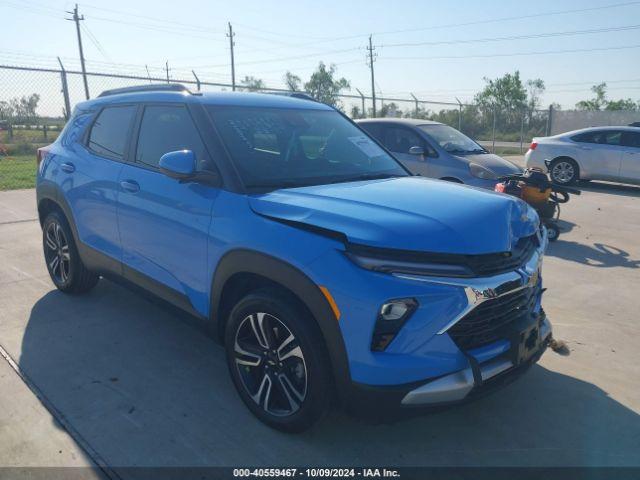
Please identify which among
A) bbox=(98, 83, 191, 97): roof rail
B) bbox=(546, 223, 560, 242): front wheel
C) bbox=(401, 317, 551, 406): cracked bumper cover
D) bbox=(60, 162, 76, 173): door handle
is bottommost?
bbox=(546, 223, 560, 242): front wheel

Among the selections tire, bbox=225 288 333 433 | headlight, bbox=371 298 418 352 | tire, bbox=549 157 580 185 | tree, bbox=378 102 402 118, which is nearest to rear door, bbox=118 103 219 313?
tire, bbox=225 288 333 433

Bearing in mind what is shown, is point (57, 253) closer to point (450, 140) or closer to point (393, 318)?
point (393, 318)

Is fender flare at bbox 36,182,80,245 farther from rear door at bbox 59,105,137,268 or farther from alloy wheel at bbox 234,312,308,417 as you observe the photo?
alloy wheel at bbox 234,312,308,417

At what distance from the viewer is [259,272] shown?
9.08 feet

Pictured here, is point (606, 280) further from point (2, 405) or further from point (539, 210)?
point (2, 405)

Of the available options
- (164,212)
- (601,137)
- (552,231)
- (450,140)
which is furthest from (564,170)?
(164,212)

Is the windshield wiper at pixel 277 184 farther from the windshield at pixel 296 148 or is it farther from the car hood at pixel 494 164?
the car hood at pixel 494 164

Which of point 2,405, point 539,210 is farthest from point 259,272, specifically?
point 539,210

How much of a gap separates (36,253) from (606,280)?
646 centimetres

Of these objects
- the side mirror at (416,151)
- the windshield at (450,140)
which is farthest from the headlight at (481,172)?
the side mirror at (416,151)

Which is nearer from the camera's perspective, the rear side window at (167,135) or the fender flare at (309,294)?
the fender flare at (309,294)

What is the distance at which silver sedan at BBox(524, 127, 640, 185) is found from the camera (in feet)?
40.3

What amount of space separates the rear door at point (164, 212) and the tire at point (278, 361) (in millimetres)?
417

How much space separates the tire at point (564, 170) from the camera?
42.1ft
